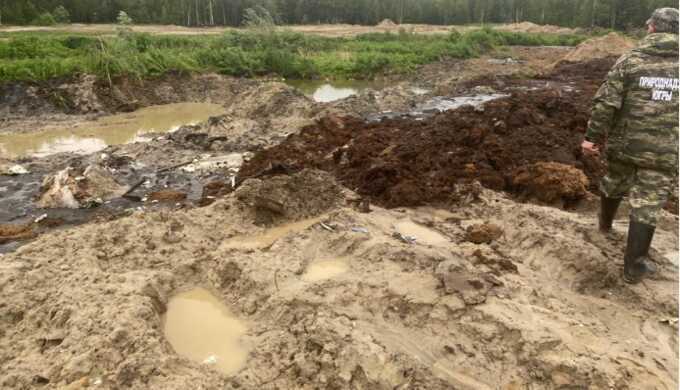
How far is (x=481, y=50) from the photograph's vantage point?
36.3m

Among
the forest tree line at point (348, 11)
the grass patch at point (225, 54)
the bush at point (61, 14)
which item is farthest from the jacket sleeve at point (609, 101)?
the bush at point (61, 14)

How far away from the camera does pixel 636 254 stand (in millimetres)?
4457

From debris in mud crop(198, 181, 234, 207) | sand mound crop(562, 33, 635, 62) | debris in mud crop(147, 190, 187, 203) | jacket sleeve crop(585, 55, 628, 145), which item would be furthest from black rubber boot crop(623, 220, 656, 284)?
sand mound crop(562, 33, 635, 62)

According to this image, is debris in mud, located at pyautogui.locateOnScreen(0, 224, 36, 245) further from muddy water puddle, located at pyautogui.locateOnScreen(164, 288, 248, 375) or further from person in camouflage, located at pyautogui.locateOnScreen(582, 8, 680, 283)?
person in camouflage, located at pyautogui.locateOnScreen(582, 8, 680, 283)

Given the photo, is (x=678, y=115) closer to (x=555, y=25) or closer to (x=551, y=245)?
(x=551, y=245)

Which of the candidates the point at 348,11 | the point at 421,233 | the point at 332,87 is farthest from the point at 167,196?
the point at 348,11

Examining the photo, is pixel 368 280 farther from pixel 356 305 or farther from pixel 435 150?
pixel 435 150

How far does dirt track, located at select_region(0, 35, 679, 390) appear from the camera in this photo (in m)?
3.44

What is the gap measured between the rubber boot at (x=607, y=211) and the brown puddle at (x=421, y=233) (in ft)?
5.75

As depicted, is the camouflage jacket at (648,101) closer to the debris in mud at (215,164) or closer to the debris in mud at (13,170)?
the debris in mud at (215,164)

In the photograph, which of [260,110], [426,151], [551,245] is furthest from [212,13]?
[551,245]

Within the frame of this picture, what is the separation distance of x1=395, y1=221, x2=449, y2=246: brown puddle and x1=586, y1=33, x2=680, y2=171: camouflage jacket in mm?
2083

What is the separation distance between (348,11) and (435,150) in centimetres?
5606

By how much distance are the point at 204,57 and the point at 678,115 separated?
21151 mm
